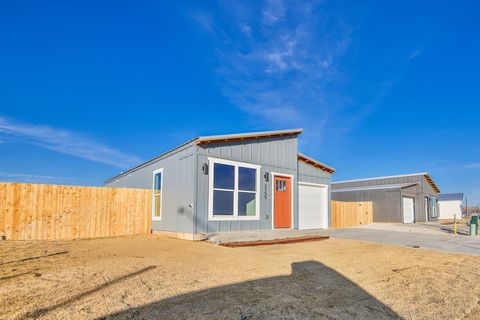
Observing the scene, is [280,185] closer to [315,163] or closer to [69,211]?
[315,163]

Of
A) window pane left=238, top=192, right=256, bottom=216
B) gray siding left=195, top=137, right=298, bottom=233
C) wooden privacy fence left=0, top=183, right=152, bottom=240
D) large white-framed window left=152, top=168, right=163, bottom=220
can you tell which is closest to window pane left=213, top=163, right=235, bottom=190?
gray siding left=195, top=137, right=298, bottom=233

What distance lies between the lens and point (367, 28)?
1525 centimetres

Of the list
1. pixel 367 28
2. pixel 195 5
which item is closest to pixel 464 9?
pixel 367 28

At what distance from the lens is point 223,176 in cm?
1074

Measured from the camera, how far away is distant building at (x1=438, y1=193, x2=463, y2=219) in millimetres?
40950

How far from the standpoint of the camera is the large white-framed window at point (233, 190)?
407 inches

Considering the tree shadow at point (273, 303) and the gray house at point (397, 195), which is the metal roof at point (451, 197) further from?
the tree shadow at point (273, 303)

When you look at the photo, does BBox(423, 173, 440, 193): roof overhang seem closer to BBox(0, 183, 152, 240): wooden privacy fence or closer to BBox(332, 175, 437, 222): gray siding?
BBox(332, 175, 437, 222): gray siding

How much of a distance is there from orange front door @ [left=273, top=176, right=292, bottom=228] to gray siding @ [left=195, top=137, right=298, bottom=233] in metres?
0.31

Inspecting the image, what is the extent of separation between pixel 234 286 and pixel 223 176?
6.62m

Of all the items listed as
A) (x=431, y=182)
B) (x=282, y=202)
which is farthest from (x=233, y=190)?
(x=431, y=182)

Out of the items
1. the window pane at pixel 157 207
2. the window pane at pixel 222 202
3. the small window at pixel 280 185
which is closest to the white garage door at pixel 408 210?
the small window at pixel 280 185

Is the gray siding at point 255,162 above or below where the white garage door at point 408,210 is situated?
above

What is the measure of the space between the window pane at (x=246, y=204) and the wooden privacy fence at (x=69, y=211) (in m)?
4.28
